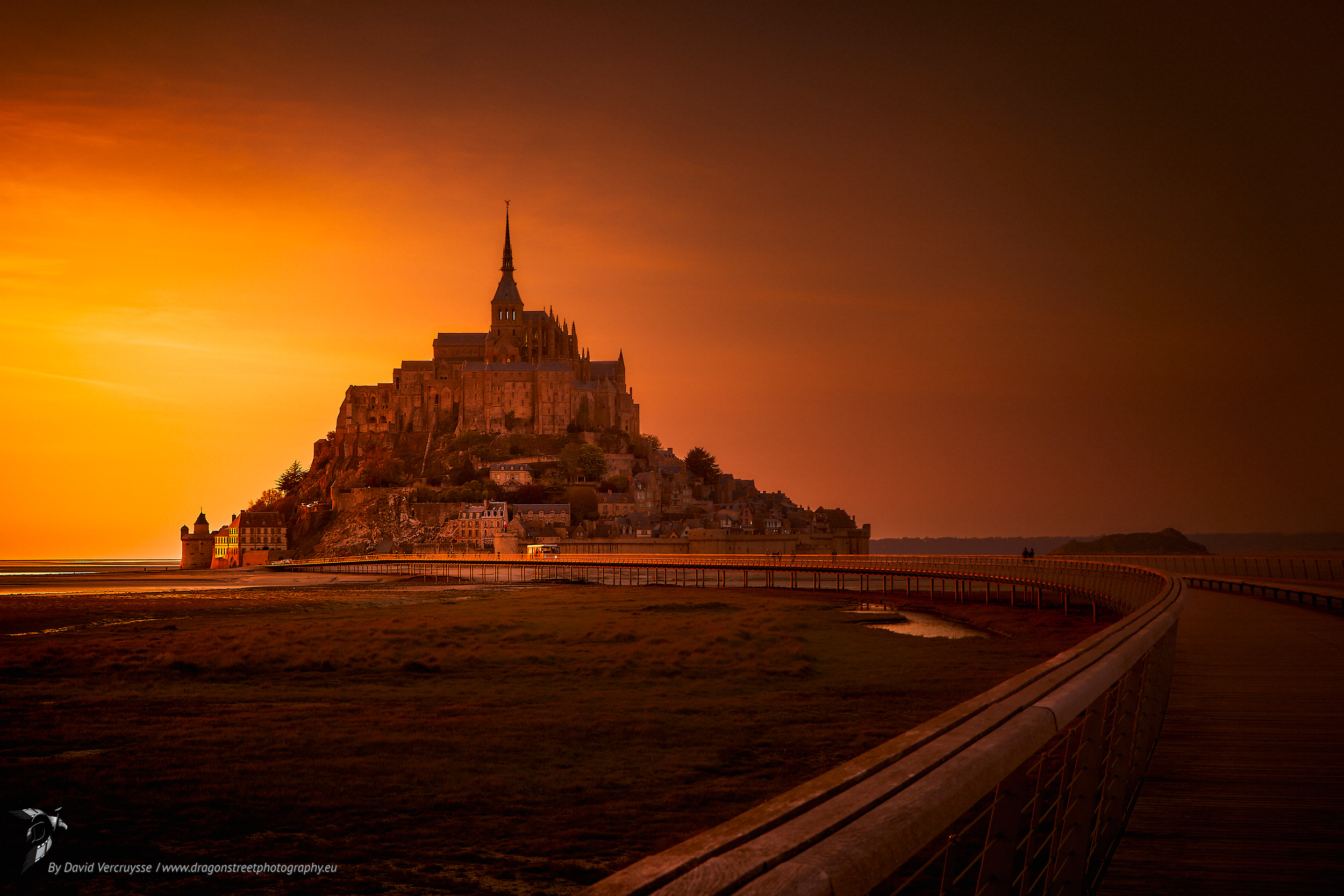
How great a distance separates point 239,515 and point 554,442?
5531 centimetres

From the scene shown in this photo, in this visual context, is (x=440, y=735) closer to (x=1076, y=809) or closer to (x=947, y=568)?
(x=1076, y=809)

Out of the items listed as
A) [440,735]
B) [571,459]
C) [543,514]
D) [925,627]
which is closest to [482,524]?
[543,514]

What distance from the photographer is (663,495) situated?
15038 centimetres

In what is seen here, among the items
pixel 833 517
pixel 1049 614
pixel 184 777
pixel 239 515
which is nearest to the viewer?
pixel 184 777

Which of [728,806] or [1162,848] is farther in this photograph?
[728,806]

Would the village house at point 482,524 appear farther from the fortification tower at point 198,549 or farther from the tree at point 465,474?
the fortification tower at point 198,549

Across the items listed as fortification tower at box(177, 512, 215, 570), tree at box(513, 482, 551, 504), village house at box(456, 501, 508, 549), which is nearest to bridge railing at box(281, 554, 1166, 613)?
village house at box(456, 501, 508, 549)

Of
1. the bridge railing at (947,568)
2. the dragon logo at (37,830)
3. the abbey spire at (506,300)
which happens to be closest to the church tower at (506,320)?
the abbey spire at (506,300)

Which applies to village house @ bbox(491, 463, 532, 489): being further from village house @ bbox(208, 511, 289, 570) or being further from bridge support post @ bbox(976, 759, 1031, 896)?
bridge support post @ bbox(976, 759, 1031, 896)

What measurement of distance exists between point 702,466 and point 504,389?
1415 inches

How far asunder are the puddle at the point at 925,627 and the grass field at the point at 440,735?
174 cm

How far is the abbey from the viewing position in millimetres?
163000

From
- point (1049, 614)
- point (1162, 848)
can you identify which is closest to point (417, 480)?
point (1049, 614)

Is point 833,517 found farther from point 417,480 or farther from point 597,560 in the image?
point 597,560
